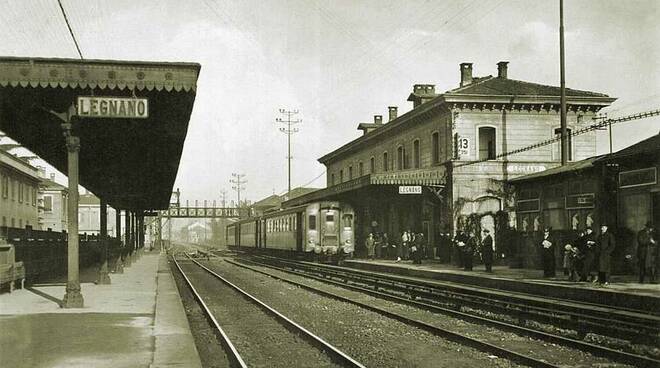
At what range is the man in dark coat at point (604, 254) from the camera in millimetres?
14812

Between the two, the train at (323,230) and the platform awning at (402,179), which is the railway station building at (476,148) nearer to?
the platform awning at (402,179)

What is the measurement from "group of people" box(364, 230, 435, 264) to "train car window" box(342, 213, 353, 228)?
1754 millimetres

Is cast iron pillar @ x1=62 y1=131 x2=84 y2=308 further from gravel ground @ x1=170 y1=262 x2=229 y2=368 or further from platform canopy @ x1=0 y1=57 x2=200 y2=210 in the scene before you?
gravel ground @ x1=170 y1=262 x2=229 y2=368

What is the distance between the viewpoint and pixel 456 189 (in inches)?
1199

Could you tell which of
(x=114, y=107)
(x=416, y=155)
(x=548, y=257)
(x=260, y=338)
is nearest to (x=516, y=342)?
(x=260, y=338)

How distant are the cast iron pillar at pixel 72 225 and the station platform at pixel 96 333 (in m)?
0.24

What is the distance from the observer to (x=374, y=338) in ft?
33.1

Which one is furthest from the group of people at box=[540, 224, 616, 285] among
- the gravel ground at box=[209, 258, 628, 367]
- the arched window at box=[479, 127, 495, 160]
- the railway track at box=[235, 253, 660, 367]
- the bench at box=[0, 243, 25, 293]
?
the arched window at box=[479, 127, 495, 160]

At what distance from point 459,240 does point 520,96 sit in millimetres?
11418

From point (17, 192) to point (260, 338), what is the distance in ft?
121

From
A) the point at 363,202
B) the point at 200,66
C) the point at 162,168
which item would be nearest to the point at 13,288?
the point at 162,168

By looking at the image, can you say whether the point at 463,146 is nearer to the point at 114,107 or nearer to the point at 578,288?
the point at 578,288

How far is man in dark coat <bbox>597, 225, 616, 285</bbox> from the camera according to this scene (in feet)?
48.6

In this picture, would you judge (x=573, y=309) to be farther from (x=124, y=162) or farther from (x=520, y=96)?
(x=520, y=96)
